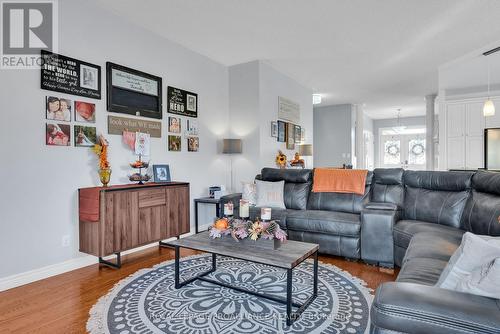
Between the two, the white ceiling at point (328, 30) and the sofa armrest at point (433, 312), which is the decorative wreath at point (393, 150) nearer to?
the white ceiling at point (328, 30)

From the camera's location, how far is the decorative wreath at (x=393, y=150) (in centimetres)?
1160

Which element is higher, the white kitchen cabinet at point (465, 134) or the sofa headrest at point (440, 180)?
the white kitchen cabinet at point (465, 134)

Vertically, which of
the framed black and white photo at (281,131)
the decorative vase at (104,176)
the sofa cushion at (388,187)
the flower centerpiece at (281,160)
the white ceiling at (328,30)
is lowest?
the sofa cushion at (388,187)

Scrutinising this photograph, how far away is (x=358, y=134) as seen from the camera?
8.90 meters

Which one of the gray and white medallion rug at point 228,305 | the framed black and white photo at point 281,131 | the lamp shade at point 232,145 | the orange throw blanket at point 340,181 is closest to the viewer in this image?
the gray and white medallion rug at point 228,305

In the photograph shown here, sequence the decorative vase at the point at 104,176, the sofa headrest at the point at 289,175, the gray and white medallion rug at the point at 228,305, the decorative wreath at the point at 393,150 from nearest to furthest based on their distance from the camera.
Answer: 1. the gray and white medallion rug at the point at 228,305
2. the decorative vase at the point at 104,176
3. the sofa headrest at the point at 289,175
4. the decorative wreath at the point at 393,150

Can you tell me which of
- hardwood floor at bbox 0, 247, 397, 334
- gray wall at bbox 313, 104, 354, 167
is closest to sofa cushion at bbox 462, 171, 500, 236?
hardwood floor at bbox 0, 247, 397, 334

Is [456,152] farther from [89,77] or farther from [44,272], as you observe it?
[44,272]

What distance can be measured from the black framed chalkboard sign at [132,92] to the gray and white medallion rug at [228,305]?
1.92 m

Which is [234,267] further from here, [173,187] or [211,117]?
[211,117]

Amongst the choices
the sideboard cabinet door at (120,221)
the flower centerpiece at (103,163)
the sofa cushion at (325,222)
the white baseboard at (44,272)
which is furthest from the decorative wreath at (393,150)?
the white baseboard at (44,272)

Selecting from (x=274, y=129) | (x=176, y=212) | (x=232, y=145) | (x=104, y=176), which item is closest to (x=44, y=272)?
(x=104, y=176)

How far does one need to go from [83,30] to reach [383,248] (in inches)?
150

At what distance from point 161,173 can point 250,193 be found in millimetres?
1197
